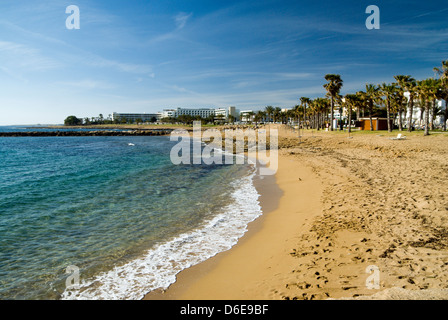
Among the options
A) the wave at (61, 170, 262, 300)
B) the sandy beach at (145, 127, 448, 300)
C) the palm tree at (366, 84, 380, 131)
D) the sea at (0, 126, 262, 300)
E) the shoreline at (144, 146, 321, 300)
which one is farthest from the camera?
the palm tree at (366, 84, 380, 131)

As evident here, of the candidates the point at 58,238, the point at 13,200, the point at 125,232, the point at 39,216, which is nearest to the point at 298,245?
the point at 125,232

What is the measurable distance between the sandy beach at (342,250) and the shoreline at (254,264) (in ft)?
0.08

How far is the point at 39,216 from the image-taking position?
11.3m

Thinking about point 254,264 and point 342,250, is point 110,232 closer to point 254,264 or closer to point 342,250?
point 254,264

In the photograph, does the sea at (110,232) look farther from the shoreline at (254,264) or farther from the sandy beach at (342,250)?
the sandy beach at (342,250)

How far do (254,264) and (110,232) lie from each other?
5841 mm

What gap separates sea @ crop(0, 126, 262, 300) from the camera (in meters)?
6.31

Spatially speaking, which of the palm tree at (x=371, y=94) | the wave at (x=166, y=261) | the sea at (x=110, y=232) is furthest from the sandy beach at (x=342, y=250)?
the palm tree at (x=371, y=94)

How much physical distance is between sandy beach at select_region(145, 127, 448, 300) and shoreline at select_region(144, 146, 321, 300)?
0.08 feet

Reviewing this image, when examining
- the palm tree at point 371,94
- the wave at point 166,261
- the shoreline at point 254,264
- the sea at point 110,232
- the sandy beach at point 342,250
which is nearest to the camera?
the sandy beach at point 342,250

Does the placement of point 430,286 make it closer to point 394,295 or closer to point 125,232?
point 394,295

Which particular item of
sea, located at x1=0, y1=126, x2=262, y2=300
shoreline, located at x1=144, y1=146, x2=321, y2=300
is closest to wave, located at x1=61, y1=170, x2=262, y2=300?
sea, located at x1=0, y1=126, x2=262, y2=300

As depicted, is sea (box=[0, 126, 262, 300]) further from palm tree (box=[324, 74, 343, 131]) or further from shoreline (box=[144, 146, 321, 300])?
palm tree (box=[324, 74, 343, 131])

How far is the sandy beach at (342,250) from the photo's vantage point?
4.93m
